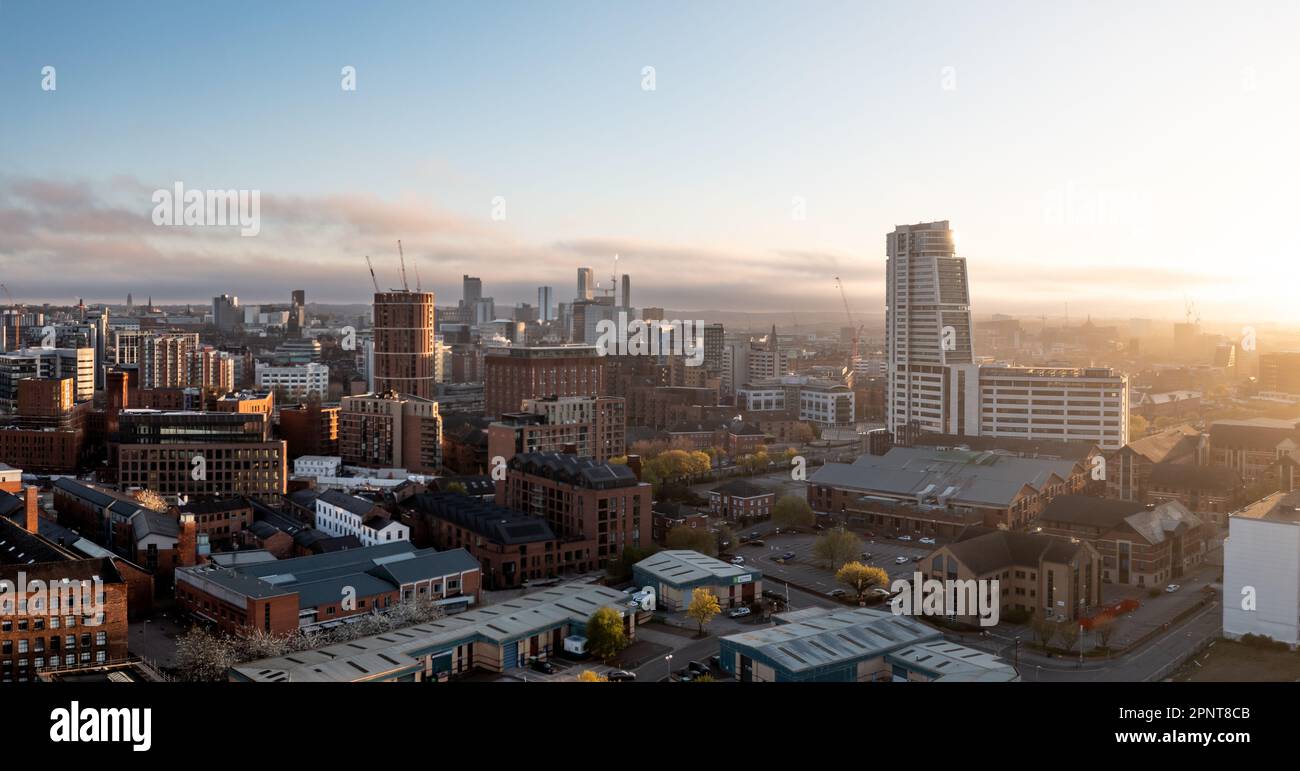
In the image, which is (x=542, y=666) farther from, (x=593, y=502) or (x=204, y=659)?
(x=593, y=502)

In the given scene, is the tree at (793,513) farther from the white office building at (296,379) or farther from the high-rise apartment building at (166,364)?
the high-rise apartment building at (166,364)

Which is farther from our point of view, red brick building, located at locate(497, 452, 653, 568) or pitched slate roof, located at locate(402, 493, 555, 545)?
red brick building, located at locate(497, 452, 653, 568)

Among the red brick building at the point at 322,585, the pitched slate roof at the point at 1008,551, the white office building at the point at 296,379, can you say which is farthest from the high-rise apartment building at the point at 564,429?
the white office building at the point at 296,379

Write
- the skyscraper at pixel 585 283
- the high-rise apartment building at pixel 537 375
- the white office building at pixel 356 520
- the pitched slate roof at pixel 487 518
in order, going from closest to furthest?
the pitched slate roof at pixel 487 518, the white office building at pixel 356 520, the high-rise apartment building at pixel 537 375, the skyscraper at pixel 585 283

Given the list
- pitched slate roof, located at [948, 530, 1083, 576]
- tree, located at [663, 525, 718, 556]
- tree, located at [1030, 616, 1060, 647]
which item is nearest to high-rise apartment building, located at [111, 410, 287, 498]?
tree, located at [663, 525, 718, 556]

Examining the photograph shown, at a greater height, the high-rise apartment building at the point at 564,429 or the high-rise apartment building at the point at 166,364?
the high-rise apartment building at the point at 166,364

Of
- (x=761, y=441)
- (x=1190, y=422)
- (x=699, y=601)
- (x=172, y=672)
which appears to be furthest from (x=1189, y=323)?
(x=172, y=672)

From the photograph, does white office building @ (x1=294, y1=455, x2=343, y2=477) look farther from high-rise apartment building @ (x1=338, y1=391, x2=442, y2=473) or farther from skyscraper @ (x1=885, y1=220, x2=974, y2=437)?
skyscraper @ (x1=885, y1=220, x2=974, y2=437)

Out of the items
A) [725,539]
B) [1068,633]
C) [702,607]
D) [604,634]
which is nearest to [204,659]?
[604,634]
